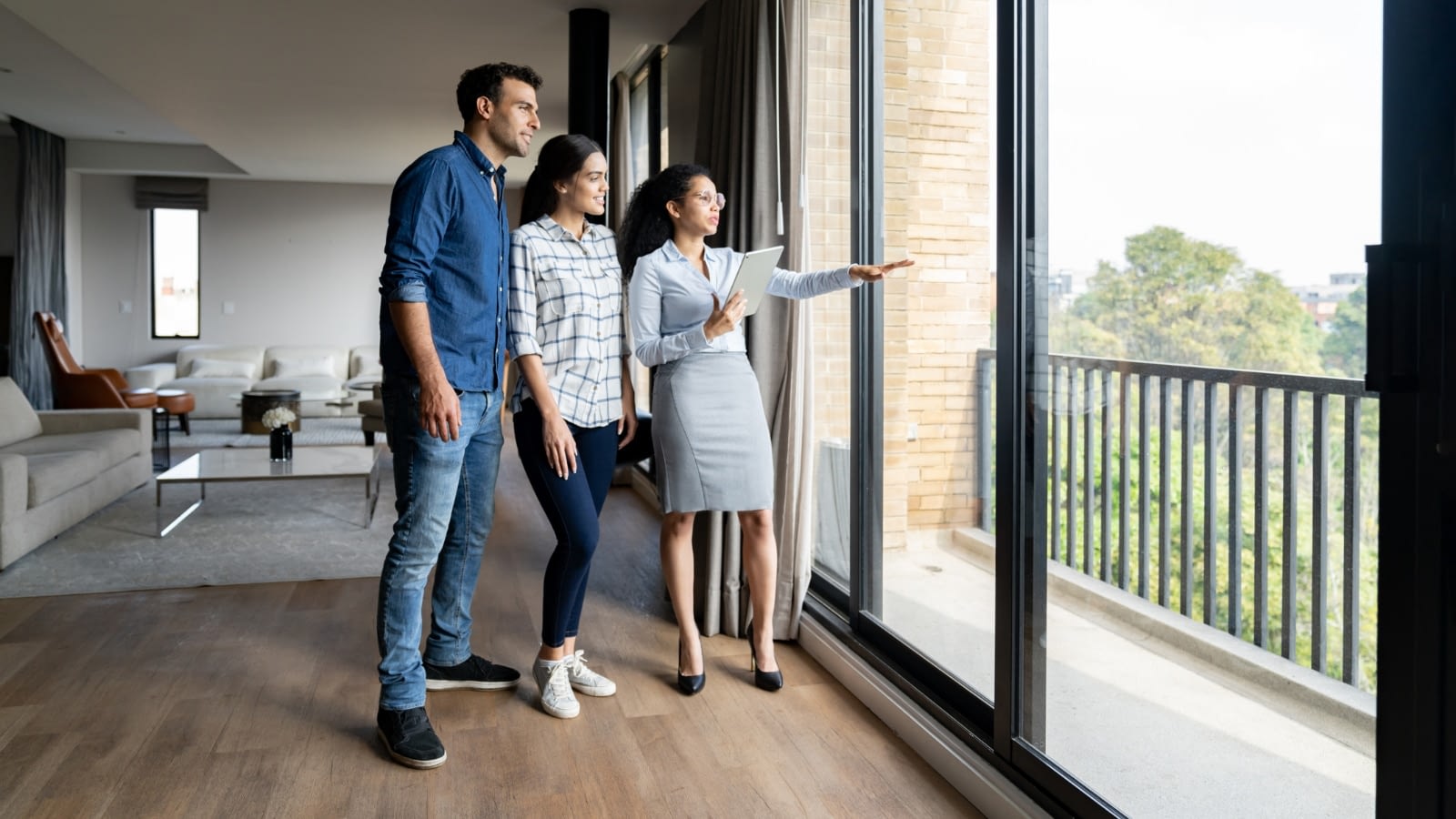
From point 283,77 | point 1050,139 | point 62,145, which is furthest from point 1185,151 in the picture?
point 62,145

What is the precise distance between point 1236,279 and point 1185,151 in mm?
228

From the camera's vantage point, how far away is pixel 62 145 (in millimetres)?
10070

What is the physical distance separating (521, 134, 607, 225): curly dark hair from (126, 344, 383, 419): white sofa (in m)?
6.81

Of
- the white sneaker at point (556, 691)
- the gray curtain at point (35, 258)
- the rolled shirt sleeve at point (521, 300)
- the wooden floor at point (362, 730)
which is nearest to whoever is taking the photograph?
the wooden floor at point (362, 730)

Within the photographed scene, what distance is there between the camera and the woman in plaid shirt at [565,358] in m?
2.62

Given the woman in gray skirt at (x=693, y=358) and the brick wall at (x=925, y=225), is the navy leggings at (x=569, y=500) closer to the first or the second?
the woman in gray skirt at (x=693, y=358)

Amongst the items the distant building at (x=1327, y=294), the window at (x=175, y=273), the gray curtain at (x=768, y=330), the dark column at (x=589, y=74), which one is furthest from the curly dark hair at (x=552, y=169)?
the window at (x=175, y=273)

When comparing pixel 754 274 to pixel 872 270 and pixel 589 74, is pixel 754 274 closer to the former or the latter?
pixel 872 270

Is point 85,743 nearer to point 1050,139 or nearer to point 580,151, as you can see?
point 580,151

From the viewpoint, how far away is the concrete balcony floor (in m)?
1.47

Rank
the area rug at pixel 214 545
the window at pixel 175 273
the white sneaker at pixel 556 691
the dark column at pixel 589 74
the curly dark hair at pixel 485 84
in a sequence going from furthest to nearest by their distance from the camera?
the window at pixel 175 273
the dark column at pixel 589 74
the area rug at pixel 214 545
the white sneaker at pixel 556 691
the curly dark hair at pixel 485 84

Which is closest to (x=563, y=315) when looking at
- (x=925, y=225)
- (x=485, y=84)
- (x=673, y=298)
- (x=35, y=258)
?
(x=673, y=298)

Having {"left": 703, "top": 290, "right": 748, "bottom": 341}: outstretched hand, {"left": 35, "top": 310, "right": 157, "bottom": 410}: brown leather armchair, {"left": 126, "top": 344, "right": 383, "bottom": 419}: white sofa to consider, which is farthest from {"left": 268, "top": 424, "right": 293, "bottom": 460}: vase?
{"left": 703, "top": 290, "right": 748, "bottom": 341}: outstretched hand

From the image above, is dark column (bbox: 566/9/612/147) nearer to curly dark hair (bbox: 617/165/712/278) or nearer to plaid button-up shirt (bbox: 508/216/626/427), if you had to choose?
curly dark hair (bbox: 617/165/712/278)
